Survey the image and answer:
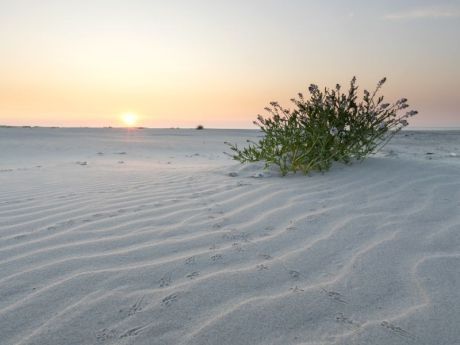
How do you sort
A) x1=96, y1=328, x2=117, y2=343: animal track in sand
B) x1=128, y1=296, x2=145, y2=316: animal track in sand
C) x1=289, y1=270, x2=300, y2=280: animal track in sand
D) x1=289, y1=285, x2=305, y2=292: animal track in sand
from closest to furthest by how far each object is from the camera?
1. x1=96, y1=328, x2=117, y2=343: animal track in sand
2. x1=128, y1=296, x2=145, y2=316: animal track in sand
3. x1=289, y1=285, x2=305, y2=292: animal track in sand
4. x1=289, y1=270, x2=300, y2=280: animal track in sand

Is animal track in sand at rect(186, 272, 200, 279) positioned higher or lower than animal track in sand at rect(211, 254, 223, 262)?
lower

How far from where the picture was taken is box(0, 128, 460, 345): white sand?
1470 mm

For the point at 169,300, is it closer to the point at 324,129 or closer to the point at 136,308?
the point at 136,308

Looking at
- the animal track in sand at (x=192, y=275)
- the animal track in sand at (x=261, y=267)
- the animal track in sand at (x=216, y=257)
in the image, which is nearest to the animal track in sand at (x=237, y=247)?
the animal track in sand at (x=216, y=257)

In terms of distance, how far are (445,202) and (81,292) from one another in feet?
9.05

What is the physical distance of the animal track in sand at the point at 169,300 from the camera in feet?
5.39

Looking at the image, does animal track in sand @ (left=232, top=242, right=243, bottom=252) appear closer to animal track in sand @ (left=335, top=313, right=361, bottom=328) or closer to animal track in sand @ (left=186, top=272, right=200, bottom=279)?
animal track in sand @ (left=186, top=272, right=200, bottom=279)

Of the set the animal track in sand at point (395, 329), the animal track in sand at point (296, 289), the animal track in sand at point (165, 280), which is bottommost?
the animal track in sand at point (395, 329)

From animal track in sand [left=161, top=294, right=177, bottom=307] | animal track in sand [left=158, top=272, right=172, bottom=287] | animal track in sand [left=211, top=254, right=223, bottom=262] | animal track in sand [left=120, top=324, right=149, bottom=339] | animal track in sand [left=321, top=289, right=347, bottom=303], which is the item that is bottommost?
animal track in sand [left=321, top=289, right=347, bottom=303]

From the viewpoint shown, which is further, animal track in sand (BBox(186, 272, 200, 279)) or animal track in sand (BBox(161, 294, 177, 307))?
animal track in sand (BBox(186, 272, 200, 279))

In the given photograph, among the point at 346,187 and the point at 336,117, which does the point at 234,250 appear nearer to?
the point at 346,187

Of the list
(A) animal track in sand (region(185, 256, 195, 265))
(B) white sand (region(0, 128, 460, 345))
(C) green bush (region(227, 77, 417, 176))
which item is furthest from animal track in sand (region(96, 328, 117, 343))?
(C) green bush (region(227, 77, 417, 176))

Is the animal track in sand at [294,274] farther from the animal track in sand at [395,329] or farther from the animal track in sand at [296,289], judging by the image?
the animal track in sand at [395,329]

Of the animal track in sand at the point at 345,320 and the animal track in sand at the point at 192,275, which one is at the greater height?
the animal track in sand at the point at 192,275
